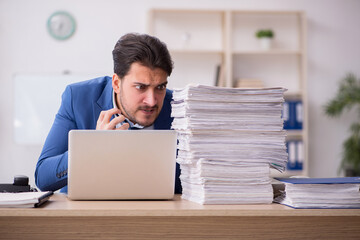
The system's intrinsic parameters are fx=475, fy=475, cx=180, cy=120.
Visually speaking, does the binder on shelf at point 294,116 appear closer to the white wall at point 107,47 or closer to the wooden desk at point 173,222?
the white wall at point 107,47

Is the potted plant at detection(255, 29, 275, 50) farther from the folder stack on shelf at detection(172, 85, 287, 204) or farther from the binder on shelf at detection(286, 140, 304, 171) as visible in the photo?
the folder stack on shelf at detection(172, 85, 287, 204)

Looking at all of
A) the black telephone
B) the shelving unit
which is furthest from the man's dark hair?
the shelving unit

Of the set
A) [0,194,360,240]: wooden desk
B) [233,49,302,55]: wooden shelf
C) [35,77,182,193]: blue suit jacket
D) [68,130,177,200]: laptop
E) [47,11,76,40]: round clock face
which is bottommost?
[0,194,360,240]: wooden desk

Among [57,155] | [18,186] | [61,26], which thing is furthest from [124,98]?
[61,26]

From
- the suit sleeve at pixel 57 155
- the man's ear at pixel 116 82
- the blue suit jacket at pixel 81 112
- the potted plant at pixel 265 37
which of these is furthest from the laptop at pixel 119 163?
the potted plant at pixel 265 37

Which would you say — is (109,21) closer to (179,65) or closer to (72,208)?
(179,65)

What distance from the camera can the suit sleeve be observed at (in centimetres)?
163

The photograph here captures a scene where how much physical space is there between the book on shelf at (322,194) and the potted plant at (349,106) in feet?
10.8

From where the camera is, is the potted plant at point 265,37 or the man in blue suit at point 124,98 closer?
the man in blue suit at point 124,98

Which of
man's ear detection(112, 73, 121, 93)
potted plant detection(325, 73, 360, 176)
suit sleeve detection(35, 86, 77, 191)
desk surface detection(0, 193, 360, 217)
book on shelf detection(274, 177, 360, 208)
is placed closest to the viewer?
desk surface detection(0, 193, 360, 217)

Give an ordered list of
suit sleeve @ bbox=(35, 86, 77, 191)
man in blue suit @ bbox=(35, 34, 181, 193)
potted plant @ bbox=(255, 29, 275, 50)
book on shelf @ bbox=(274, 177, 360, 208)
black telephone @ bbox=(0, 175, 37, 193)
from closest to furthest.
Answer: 1. book on shelf @ bbox=(274, 177, 360, 208)
2. black telephone @ bbox=(0, 175, 37, 193)
3. suit sleeve @ bbox=(35, 86, 77, 191)
4. man in blue suit @ bbox=(35, 34, 181, 193)
5. potted plant @ bbox=(255, 29, 275, 50)

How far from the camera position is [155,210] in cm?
113

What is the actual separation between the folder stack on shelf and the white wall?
3.34 m

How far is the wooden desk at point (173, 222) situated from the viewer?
113 cm
